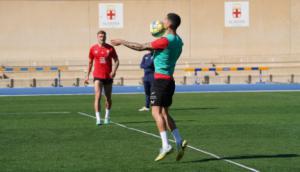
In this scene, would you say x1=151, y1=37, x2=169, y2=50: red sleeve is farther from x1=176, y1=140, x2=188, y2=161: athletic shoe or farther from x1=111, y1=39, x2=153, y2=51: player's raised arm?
x1=176, y1=140, x2=188, y2=161: athletic shoe

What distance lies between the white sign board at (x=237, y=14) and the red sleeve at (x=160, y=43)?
1298 inches

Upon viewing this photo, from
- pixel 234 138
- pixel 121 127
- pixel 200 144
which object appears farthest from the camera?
pixel 121 127

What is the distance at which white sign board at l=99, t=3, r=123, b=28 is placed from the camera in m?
41.7

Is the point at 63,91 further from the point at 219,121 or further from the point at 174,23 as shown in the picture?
the point at 174,23

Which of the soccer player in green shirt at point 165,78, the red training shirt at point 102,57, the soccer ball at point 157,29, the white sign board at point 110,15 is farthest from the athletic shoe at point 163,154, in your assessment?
the white sign board at point 110,15

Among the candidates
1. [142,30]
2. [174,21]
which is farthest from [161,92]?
[142,30]

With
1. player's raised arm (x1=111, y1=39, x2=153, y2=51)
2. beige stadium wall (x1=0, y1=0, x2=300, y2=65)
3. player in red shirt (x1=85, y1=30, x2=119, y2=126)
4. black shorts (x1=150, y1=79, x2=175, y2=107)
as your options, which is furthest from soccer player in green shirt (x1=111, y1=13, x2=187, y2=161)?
beige stadium wall (x1=0, y1=0, x2=300, y2=65)

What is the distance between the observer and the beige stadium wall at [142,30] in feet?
138

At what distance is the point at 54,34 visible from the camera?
139 feet

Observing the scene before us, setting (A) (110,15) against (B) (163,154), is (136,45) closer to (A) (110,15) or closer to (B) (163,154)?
(B) (163,154)

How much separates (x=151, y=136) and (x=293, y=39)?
31406mm

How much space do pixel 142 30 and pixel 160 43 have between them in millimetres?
33190

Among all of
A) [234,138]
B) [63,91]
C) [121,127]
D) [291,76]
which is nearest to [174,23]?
[234,138]

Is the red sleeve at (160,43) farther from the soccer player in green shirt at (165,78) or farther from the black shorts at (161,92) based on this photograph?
the black shorts at (161,92)
